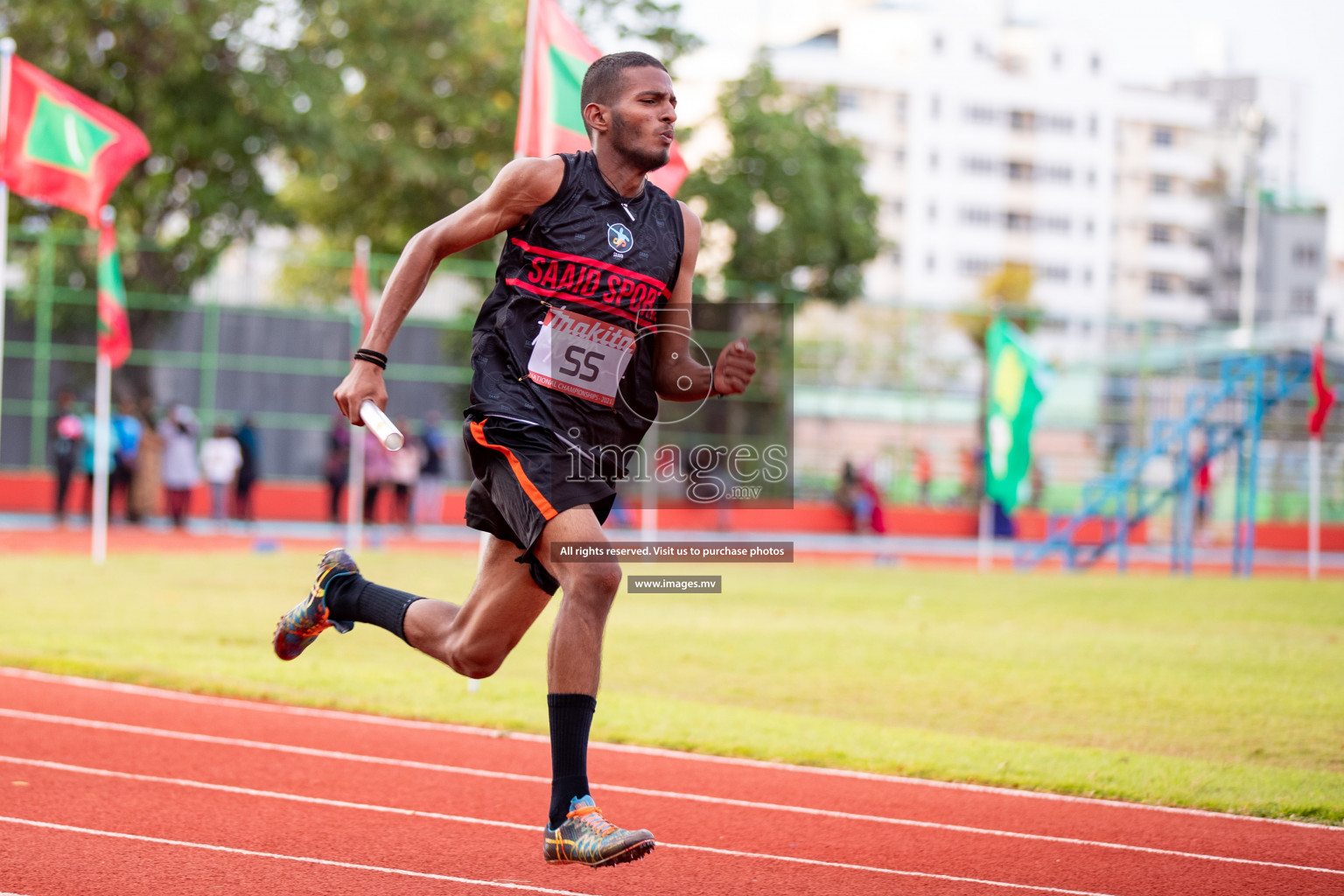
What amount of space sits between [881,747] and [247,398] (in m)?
20.6

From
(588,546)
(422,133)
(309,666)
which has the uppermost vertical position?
(422,133)

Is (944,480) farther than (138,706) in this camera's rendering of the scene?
Yes

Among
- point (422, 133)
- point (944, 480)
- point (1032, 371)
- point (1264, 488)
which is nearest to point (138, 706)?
point (1032, 371)

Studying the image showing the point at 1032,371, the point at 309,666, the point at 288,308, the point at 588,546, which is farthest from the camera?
the point at 288,308

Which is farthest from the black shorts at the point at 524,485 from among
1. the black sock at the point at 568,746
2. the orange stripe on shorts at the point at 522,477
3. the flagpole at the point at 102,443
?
the flagpole at the point at 102,443

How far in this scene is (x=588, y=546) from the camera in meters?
4.31

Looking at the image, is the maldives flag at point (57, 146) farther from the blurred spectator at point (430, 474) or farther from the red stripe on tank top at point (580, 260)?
the blurred spectator at point (430, 474)

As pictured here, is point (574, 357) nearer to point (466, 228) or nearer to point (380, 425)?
point (466, 228)

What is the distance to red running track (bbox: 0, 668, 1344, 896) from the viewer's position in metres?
4.57

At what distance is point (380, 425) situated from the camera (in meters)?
3.99

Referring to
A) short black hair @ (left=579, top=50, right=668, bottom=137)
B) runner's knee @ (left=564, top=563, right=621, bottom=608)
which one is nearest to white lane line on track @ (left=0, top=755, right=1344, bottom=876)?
runner's knee @ (left=564, top=563, right=621, bottom=608)

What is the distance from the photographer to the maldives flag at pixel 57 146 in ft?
45.8

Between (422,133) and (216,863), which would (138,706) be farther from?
(422,133)

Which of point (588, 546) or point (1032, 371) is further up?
point (1032, 371)
